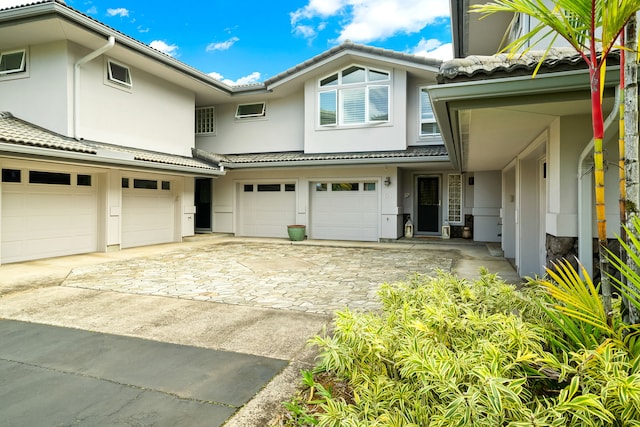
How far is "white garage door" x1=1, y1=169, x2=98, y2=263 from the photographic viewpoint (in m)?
8.17

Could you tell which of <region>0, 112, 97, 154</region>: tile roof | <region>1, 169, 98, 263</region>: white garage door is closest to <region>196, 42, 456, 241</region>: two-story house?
<region>1, 169, 98, 263</region>: white garage door

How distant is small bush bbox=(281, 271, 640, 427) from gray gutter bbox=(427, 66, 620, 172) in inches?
71.8

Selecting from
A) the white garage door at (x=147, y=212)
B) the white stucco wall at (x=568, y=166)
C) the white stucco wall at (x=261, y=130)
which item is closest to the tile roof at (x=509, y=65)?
the white stucco wall at (x=568, y=166)

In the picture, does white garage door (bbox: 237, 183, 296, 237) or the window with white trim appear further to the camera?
white garage door (bbox: 237, 183, 296, 237)

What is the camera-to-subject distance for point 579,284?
6.97ft

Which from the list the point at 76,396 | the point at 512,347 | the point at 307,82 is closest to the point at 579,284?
the point at 512,347

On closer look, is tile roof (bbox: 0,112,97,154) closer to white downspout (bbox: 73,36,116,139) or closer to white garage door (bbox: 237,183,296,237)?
white downspout (bbox: 73,36,116,139)

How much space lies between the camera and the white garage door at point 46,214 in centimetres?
817

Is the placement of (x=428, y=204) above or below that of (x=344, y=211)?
above

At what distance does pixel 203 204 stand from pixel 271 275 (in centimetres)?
926

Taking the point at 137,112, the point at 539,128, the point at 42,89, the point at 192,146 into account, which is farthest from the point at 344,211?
the point at 42,89

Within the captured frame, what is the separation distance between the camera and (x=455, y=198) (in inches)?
532

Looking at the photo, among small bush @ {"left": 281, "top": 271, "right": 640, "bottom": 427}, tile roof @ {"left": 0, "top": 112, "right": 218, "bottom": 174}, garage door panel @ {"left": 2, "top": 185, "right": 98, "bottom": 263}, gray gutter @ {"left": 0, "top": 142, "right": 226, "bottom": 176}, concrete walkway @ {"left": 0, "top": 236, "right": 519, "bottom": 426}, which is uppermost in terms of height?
tile roof @ {"left": 0, "top": 112, "right": 218, "bottom": 174}

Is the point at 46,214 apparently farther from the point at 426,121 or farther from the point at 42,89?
the point at 426,121
